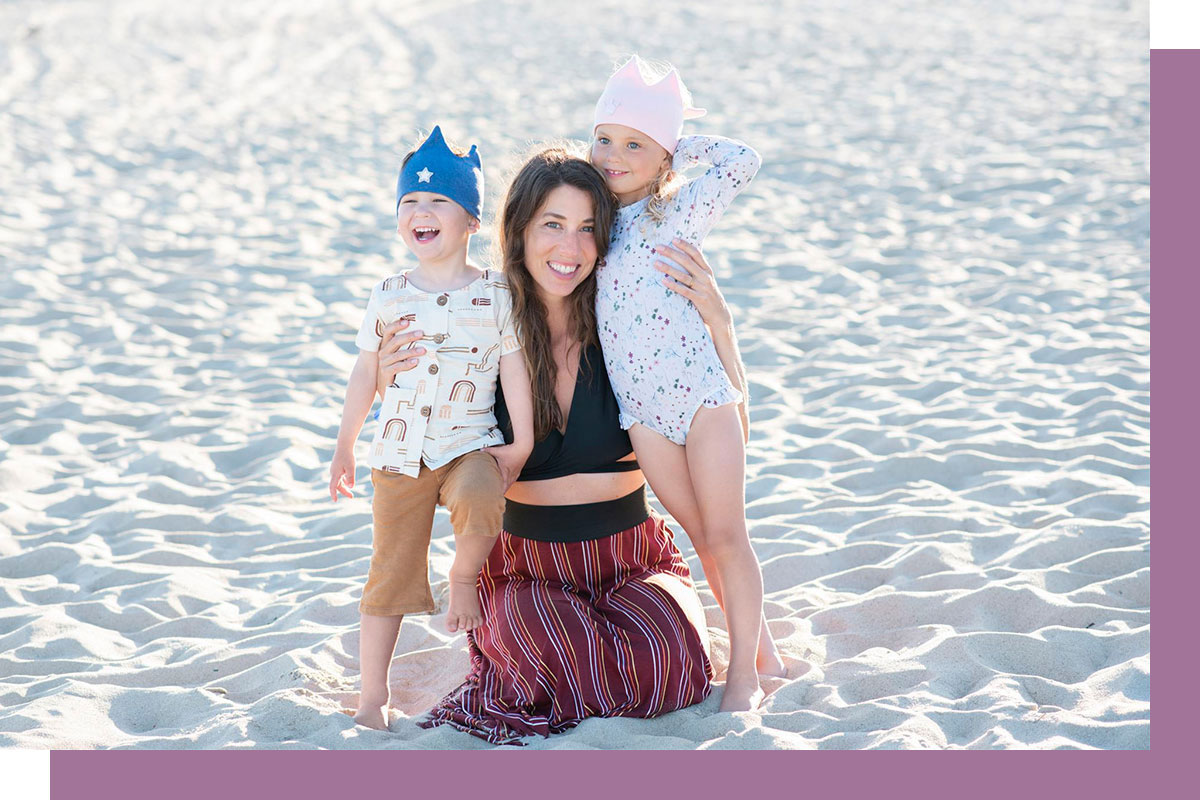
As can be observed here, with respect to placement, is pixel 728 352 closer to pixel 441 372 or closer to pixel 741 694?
pixel 441 372

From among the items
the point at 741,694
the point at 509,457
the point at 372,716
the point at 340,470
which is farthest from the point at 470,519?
the point at 741,694

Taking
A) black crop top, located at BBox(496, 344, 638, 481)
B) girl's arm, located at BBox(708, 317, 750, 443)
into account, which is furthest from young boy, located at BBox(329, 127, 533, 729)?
girl's arm, located at BBox(708, 317, 750, 443)

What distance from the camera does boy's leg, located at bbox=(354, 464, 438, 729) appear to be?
3.21 metres

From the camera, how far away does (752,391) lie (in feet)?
19.4

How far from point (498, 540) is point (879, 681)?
1.13m

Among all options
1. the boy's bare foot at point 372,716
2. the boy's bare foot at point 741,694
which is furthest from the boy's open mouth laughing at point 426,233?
the boy's bare foot at point 741,694

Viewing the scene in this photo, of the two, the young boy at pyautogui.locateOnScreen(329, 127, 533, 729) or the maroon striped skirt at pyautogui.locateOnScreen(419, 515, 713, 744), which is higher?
the young boy at pyautogui.locateOnScreen(329, 127, 533, 729)

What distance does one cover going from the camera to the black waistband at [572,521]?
11.0 ft

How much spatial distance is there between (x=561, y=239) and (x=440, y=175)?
364 mm

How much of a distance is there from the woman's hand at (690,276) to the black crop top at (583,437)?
1.09 feet

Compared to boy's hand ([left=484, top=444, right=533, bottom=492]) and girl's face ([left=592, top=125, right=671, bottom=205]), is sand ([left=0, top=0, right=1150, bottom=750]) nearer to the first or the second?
girl's face ([left=592, top=125, right=671, bottom=205])

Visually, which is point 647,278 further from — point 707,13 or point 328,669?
point 707,13

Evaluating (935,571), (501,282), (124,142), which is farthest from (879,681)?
(124,142)

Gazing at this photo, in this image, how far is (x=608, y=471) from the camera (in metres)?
3.40
